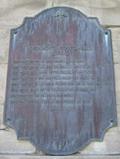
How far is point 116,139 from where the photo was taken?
3725 millimetres

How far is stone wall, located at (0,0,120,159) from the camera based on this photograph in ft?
12.0

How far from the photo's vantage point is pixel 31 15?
14.6 ft

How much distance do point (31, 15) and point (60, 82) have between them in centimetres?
105

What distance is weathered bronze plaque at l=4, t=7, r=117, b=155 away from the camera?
3.75m

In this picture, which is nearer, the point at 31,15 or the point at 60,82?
the point at 60,82

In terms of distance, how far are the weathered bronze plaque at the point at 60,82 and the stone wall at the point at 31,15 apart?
8 cm

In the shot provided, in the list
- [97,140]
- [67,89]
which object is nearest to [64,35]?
[67,89]

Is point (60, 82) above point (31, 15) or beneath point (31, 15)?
beneath

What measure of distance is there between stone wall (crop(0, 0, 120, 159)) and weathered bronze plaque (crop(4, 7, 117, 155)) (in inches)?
3.1

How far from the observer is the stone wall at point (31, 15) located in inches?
145

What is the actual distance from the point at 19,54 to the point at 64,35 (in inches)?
23.6

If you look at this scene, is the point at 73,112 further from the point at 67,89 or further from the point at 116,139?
the point at 116,139

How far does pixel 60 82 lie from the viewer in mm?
3971

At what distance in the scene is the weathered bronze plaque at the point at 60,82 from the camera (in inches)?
148
